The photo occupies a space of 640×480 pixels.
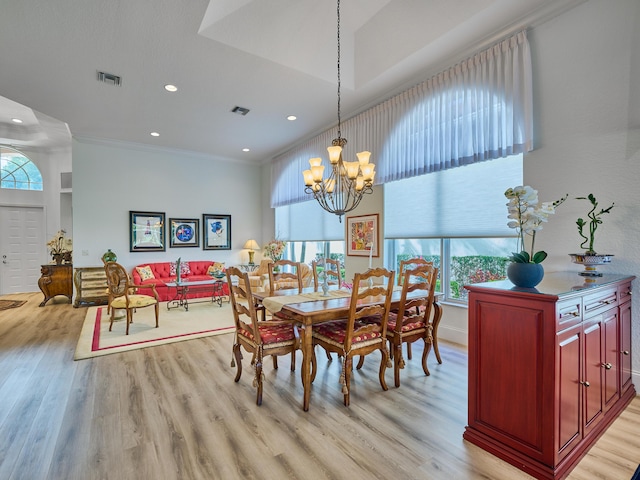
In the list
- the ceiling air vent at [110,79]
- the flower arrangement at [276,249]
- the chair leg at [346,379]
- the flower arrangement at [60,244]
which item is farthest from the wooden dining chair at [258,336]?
the flower arrangement at [60,244]

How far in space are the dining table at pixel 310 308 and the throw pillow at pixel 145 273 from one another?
15.6 feet

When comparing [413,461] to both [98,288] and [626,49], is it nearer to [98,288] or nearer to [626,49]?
[626,49]

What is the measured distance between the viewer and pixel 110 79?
4.20 metres

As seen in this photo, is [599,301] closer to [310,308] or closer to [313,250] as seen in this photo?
[310,308]

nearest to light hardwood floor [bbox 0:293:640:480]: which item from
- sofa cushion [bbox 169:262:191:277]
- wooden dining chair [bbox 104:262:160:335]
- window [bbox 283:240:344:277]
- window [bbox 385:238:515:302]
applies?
window [bbox 385:238:515:302]

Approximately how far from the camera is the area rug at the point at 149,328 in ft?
13.2

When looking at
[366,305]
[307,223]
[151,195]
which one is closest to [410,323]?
[366,305]

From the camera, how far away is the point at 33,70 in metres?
3.97

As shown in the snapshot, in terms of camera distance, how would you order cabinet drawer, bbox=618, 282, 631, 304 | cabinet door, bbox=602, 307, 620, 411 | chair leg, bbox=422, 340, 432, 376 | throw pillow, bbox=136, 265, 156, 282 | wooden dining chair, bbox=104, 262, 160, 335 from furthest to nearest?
throw pillow, bbox=136, 265, 156, 282 → wooden dining chair, bbox=104, 262, 160, 335 → chair leg, bbox=422, 340, 432, 376 → cabinet drawer, bbox=618, 282, 631, 304 → cabinet door, bbox=602, 307, 620, 411

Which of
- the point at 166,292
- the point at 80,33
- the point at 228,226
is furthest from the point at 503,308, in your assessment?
the point at 228,226

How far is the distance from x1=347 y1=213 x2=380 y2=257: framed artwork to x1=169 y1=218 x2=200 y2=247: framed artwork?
423 centimetres

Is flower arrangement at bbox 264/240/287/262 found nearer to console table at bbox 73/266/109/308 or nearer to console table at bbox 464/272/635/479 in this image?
console table at bbox 73/266/109/308

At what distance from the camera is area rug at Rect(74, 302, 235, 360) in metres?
4.01

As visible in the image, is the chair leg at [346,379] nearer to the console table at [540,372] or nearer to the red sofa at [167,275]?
the console table at [540,372]
